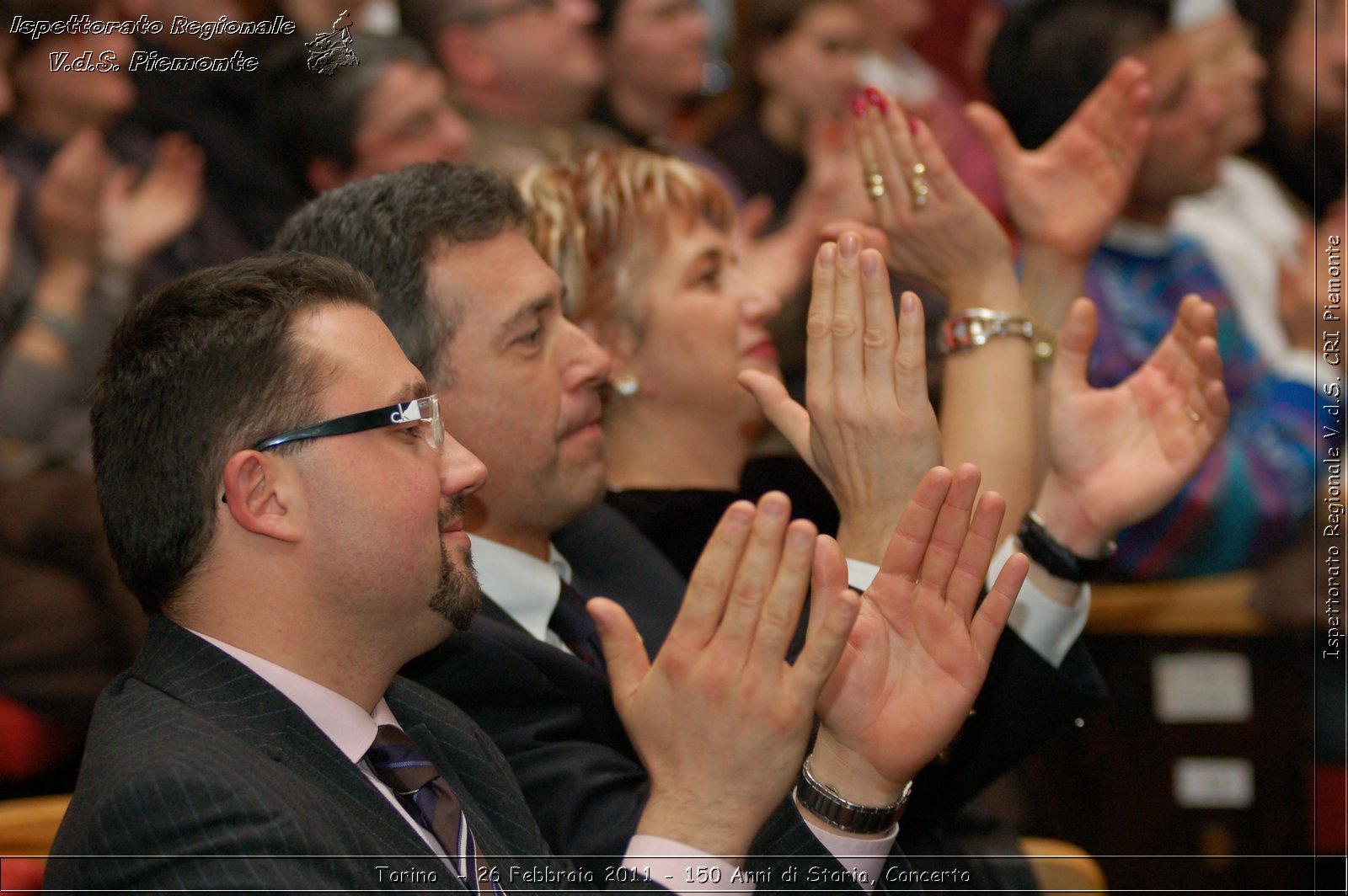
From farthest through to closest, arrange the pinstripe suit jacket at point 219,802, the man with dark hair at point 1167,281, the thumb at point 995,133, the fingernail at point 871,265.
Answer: the man with dark hair at point 1167,281, the thumb at point 995,133, the fingernail at point 871,265, the pinstripe suit jacket at point 219,802

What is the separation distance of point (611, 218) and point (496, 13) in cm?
156

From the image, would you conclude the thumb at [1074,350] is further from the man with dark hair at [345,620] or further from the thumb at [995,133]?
the man with dark hair at [345,620]

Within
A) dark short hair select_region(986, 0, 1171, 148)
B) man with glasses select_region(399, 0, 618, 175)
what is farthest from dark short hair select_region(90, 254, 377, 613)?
man with glasses select_region(399, 0, 618, 175)

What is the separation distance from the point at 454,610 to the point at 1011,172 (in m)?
1.27

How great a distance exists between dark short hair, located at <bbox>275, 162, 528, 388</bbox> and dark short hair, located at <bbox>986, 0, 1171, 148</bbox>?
5.14ft

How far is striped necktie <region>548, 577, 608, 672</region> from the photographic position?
179 cm

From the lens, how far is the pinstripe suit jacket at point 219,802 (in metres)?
1.08

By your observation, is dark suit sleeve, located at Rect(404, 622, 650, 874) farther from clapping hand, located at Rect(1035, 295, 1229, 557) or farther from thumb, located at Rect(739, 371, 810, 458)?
clapping hand, located at Rect(1035, 295, 1229, 557)

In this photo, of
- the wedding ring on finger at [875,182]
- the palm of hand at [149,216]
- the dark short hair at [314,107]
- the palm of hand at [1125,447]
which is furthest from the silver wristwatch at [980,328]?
the palm of hand at [149,216]

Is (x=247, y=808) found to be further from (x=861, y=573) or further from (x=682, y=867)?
(x=861, y=573)

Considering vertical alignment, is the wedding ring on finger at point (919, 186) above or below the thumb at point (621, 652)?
above

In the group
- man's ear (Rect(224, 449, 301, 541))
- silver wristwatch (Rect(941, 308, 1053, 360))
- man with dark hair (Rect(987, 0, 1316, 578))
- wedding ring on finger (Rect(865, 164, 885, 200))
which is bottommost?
man with dark hair (Rect(987, 0, 1316, 578))

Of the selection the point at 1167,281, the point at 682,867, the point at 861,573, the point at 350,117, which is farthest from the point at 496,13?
the point at 682,867

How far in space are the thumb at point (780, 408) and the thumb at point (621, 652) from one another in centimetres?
53
